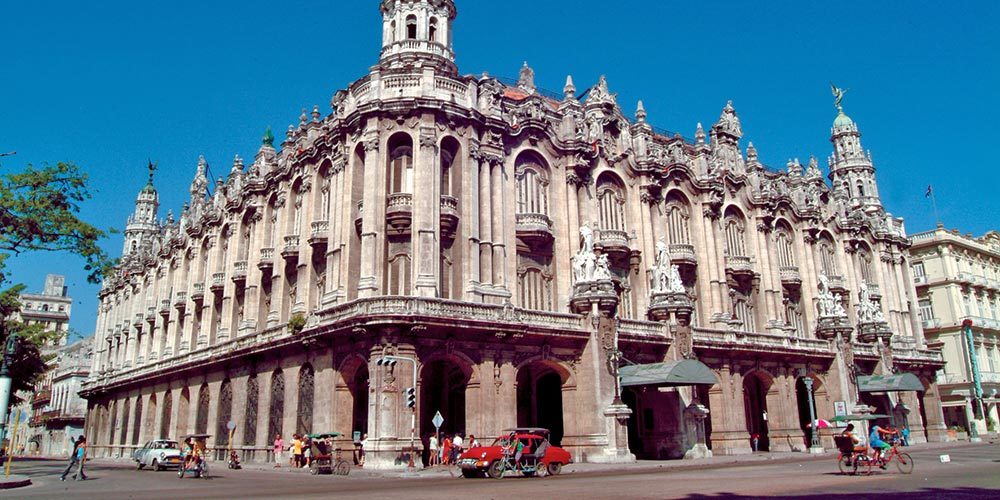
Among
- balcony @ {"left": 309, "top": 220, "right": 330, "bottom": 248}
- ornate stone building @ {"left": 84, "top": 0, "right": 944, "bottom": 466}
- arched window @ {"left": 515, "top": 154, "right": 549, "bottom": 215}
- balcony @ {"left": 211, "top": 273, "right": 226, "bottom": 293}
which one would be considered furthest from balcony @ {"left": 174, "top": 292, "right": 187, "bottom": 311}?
arched window @ {"left": 515, "top": 154, "right": 549, "bottom": 215}

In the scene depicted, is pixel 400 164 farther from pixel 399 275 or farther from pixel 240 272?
pixel 240 272

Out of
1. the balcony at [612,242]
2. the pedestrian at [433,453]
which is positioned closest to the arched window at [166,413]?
the pedestrian at [433,453]

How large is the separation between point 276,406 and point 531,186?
59.1 ft

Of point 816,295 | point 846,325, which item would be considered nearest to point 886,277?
point 816,295

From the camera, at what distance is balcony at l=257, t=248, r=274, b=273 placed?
153ft

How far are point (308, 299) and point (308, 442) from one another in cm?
913

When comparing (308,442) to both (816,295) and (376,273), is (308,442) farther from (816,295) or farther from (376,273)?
(816,295)

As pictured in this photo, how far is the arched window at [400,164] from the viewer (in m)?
38.4

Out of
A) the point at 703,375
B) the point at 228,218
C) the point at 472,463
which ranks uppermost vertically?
the point at 228,218

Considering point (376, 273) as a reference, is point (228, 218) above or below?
above

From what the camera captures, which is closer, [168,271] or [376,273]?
[376,273]

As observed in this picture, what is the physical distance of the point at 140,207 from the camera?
81562mm

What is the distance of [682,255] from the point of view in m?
47.2

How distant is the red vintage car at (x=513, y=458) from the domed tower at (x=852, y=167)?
48.2 metres
